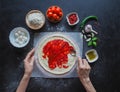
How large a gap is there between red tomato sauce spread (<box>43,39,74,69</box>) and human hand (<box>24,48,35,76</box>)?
0.20 feet

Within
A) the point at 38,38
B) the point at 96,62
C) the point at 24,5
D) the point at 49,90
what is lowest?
the point at 49,90

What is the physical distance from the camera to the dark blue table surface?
1.51 meters

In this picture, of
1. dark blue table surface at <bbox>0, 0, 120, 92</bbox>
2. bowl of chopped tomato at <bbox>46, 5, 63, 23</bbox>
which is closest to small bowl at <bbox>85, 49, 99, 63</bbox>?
dark blue table surface at <bbox>0, 0, 120, 92</bbox>

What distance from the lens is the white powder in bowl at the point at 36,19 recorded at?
150 cm

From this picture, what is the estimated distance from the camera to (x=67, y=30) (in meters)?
1.52

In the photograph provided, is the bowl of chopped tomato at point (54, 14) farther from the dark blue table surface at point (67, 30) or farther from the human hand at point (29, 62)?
the human hand at point (29, 62)

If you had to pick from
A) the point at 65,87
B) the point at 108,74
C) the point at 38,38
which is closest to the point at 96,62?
the point at 108,74

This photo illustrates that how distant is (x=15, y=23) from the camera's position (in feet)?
5.03

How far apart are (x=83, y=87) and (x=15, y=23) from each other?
445 mm

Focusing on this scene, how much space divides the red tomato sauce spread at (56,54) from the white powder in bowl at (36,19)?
0.37ft

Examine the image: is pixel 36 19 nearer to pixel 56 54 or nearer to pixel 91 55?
pixel 56 54

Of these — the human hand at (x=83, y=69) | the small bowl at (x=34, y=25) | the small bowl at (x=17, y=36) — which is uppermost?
the small bowl at (x=34, y=25)

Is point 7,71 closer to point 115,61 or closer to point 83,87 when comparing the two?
point 83,87

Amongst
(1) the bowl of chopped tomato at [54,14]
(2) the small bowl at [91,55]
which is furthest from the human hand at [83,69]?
(1) the bowl of chopped tomato at [54,14]
